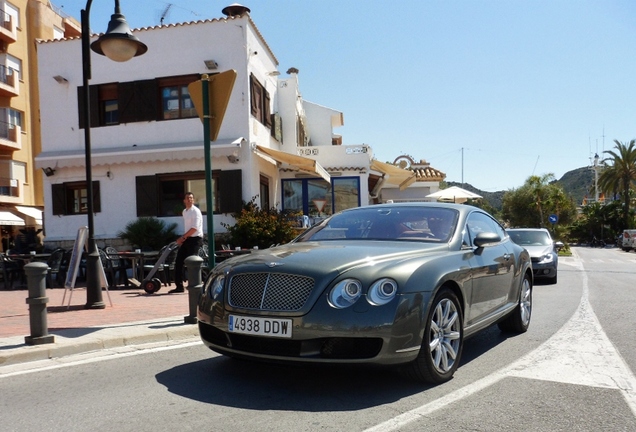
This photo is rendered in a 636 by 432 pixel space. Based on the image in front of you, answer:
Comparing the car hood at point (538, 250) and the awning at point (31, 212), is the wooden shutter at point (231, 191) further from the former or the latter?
the awning at point (31, 212)

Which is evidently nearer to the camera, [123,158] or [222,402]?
[222,402]

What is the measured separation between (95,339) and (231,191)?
10.6 metres

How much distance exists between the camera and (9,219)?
2903 cm

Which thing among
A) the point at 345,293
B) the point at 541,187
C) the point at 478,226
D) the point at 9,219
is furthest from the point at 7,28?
the point at 541,187

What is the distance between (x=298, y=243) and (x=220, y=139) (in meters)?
11.7

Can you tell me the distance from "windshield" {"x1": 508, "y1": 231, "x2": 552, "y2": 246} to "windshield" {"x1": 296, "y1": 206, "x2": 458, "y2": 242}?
981cm

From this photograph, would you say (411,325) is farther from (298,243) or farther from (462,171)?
(462,171)

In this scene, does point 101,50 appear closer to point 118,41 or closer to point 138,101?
point 118,41

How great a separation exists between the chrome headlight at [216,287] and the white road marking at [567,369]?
164 centimetres

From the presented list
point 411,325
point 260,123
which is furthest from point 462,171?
point 411,325

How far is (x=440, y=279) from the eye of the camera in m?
4.27

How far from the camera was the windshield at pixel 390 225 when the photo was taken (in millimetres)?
5195

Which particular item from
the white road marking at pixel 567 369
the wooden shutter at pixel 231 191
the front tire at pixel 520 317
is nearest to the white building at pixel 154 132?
the wooden shutter at pixel 231 191

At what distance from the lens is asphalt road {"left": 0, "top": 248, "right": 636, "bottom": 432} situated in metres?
3.51
